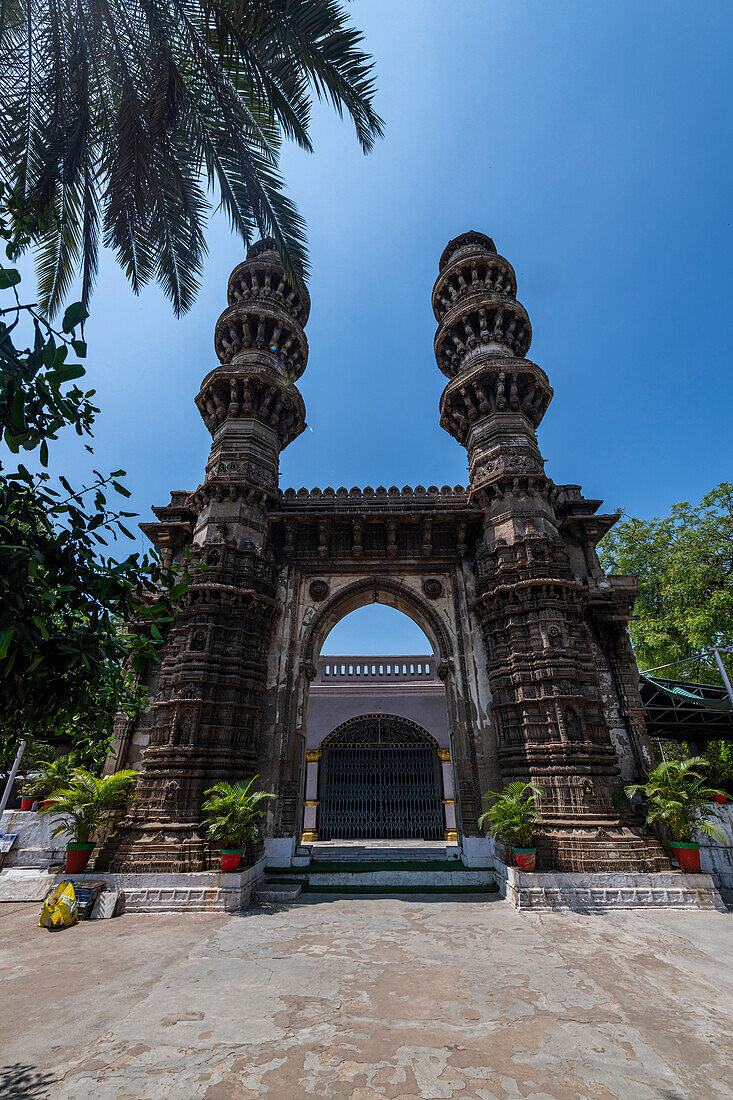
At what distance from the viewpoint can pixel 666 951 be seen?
19.3 feet

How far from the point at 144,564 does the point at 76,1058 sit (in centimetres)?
372

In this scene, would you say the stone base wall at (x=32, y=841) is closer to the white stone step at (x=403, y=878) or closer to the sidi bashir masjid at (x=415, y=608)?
the sidi bashir masjid at (x=415, y=608)

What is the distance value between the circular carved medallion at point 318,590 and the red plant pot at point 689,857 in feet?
29.8

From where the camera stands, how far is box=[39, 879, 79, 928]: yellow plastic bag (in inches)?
285

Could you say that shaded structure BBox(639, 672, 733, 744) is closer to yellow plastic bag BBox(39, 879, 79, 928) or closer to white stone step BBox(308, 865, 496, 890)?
white stone step BBox(308, 865, 496, 890)

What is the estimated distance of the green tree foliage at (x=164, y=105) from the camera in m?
6.25

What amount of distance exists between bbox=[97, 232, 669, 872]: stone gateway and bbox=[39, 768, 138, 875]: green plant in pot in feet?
1.44

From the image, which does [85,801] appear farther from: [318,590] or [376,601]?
[376,601]

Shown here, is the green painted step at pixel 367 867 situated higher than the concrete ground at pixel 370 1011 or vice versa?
the green painted step at pixel 367 867

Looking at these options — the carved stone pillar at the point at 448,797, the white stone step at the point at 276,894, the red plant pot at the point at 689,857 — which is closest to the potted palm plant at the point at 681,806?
the red plant pot at the point at 689,857

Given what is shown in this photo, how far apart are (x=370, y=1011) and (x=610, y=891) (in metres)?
5.84

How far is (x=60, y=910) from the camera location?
7266 mm

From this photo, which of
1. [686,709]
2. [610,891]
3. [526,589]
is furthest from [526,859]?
[686,709]

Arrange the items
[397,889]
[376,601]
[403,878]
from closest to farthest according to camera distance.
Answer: [397,889], [403,878], [376,601]
